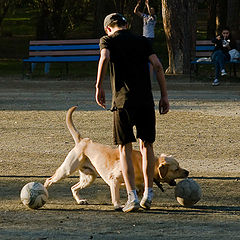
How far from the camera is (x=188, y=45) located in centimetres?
2398

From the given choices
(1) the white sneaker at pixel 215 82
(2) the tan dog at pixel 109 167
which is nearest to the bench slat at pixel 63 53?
(1) the white sneaker at pixel 215 82

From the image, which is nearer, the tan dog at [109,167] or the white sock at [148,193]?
the white sock at [148,193]

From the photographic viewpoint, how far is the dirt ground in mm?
6562

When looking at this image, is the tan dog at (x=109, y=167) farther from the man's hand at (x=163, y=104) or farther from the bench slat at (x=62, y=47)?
the bench slat at (x=62, y=47)

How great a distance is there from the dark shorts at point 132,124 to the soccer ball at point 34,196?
860 millimetres

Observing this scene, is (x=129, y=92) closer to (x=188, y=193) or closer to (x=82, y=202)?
(x=188, y=193)

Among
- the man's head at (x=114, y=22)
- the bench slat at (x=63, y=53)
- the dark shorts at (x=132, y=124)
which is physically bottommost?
the bench slat at (x=63, y=53)

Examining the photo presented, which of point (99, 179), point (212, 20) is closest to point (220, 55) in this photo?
point (99, 179)

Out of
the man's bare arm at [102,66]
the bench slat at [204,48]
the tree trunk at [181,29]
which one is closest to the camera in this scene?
the man's bare arm at [102,66]

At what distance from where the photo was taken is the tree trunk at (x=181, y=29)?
23.9 metres

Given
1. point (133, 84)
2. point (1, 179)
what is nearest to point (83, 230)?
point (133, 84)

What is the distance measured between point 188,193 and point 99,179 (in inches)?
77.3

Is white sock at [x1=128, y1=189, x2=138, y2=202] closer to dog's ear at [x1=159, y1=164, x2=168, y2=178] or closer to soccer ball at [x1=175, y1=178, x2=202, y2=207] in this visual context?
dog's ear at [x1=159, y1=164, x2=168, y2=178]

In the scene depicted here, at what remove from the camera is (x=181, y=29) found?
942 inches
